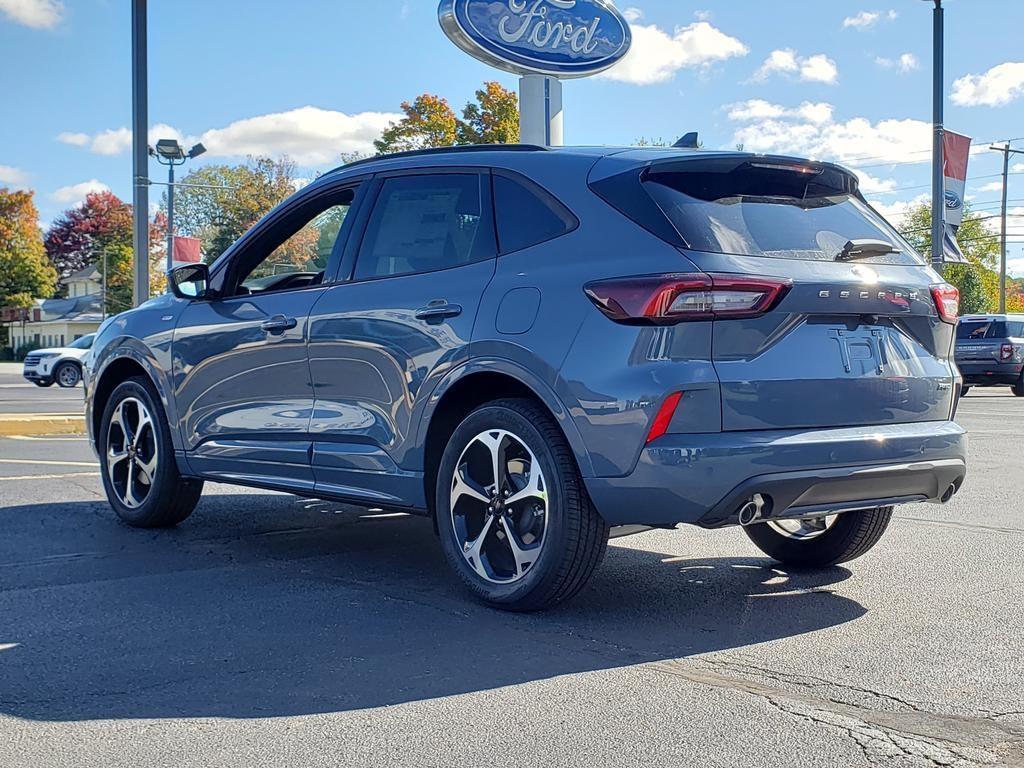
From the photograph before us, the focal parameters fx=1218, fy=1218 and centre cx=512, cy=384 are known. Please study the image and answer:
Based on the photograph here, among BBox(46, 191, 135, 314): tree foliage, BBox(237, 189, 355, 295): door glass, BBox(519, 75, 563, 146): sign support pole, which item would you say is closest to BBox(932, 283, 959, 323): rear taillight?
BBox(237, 189, 355, 295): door glass

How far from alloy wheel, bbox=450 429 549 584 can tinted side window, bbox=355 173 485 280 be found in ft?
2.65

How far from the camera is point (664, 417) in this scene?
13.6 feet

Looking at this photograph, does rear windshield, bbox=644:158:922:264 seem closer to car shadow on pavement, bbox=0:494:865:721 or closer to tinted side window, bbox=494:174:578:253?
tinted side window, bbox=494:174:578:253

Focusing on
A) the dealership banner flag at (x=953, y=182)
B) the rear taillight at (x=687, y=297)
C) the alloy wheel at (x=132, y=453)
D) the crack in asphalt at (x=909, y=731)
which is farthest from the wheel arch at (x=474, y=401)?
the dealership banner flag at (x=953, y=182)

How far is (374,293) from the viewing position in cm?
523

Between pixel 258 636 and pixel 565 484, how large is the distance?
1213mm

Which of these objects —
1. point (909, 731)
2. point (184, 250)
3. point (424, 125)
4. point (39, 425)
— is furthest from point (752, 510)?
point (424, 125)

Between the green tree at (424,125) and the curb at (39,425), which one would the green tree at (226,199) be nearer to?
the green tree at (424,125)

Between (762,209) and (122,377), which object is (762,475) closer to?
(762,209)

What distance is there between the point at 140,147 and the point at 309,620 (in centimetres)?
1121

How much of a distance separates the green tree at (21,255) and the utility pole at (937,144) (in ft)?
256

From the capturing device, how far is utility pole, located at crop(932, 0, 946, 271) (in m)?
22.8

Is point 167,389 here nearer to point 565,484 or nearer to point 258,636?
point 258,636

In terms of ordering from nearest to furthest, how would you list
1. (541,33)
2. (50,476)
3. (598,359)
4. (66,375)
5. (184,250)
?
(598,359) < (50,476) < (184,250) < (541,33) < (66,375)
